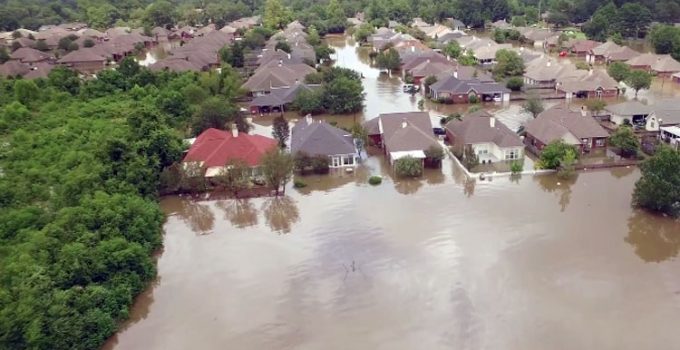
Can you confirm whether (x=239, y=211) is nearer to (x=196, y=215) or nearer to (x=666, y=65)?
(x=196, y=215)

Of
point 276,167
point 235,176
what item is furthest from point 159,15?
point 276,167

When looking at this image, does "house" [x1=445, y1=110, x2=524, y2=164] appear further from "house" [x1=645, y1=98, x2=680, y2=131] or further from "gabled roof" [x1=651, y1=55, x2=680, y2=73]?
"gabled roof" [x1=651, y1=55, x2=680, y2=73]

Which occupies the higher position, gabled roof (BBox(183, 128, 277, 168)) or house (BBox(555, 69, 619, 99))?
house (BBox(555, 69, 619, 99))

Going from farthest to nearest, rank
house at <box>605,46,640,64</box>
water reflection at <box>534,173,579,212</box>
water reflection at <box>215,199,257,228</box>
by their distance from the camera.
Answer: house at <box>605,46,640,64</box>
water reflection at <box>534,173,579,212</box>
water reflection at <box>215,199,257,228</box>

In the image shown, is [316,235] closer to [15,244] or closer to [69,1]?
[15,244]

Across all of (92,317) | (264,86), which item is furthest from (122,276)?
(264,86)

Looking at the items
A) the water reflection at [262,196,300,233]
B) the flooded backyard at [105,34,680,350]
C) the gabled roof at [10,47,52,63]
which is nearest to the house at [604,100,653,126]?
the flooded backyard at [105,34,680,350]
